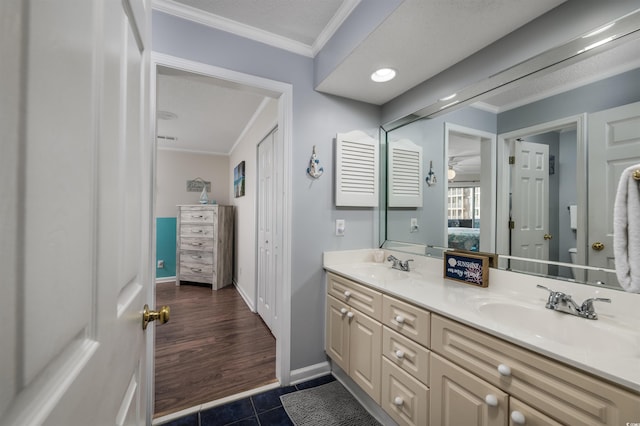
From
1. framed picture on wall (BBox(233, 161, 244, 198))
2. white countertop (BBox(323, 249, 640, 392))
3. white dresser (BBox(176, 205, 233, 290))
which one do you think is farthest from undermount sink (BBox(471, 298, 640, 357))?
white dresser (BBox(176, 205, 233, 290))

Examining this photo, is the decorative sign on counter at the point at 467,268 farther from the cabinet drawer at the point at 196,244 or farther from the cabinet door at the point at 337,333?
the cabinet drawer at the point at 196,244

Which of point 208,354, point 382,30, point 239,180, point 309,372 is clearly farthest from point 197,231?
point 382,30

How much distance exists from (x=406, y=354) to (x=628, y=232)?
0.99 meters

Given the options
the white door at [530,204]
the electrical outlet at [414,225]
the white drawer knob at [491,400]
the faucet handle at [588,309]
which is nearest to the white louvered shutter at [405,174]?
the electrical outlet at [414,225]

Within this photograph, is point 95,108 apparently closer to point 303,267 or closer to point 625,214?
point 625,214

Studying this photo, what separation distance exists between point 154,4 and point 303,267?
189 centimetres

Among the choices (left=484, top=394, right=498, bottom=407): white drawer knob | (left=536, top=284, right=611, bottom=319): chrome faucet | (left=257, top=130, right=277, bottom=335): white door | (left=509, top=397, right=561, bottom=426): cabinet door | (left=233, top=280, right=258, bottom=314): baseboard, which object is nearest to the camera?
(left=509, top=397, right=561, bottom=426): cabinet door

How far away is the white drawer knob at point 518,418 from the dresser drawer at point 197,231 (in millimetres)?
4277

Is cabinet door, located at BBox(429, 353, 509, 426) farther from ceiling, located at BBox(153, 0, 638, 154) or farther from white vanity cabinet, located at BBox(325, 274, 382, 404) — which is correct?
ceiling, located at BBox(153, 0, 638, 154)

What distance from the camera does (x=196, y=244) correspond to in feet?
14.7

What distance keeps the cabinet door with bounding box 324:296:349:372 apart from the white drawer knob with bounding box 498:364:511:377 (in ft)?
3.17

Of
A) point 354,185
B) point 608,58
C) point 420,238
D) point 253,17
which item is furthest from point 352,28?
point 420,238

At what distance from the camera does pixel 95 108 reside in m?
0.42

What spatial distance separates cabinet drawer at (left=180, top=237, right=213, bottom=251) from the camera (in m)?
4.43
